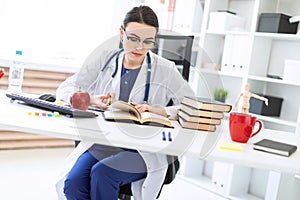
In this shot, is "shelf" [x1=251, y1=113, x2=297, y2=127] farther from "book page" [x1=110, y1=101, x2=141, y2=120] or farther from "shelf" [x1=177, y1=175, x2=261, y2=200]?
"book page" [x1=110, y1=101, x2=141, y2=120]

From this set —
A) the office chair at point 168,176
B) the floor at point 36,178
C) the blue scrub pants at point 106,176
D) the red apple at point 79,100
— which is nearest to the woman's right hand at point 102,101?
the red apple at point 79,100

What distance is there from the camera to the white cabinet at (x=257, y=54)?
282 cm

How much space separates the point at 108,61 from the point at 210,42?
1.55 m

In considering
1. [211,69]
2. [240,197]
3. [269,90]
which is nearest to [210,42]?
[211,69]

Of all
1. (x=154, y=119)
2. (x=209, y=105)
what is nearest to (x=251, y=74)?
(x=209, y=105)

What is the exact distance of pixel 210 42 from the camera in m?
3.20

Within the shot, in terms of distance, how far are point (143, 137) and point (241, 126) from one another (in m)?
0.40

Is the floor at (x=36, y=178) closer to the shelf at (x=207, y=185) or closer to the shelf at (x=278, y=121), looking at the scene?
the shelf at (x=207, y=185)

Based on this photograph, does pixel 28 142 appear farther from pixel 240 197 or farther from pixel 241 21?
pixel 241 21

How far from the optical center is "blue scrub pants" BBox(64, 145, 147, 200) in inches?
60.7

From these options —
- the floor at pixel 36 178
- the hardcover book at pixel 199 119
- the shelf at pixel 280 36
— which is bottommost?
the floor at pixel 36 178

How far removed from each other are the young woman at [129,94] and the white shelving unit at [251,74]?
123cm

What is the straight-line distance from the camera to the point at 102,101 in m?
1.73

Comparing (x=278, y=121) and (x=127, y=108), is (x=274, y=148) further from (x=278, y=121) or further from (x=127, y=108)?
(x=278, y=121)
